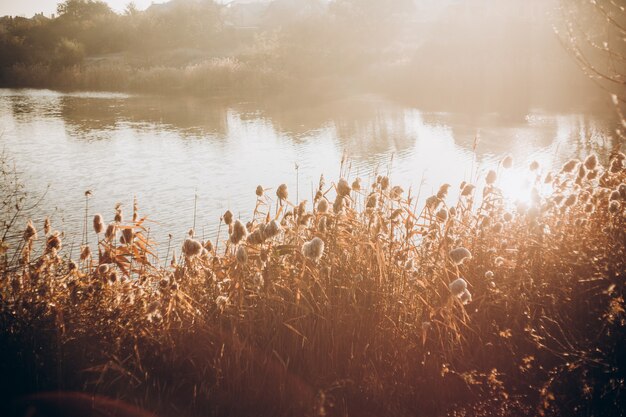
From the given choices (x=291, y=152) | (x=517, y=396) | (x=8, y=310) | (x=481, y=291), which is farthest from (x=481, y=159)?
A: (x=8, y=310)

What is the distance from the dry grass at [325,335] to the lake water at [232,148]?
8.81 ft

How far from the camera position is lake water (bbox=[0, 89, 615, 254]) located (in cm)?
800

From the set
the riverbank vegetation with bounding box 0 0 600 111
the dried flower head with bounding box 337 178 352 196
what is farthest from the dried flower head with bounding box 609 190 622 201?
the riverbank vegetation with bounding box 0 0 600 111

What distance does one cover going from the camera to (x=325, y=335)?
2408 millimetres

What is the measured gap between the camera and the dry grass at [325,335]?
7.17ft

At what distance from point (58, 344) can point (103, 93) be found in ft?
77.8

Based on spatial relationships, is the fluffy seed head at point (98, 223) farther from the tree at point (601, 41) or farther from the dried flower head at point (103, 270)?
the tree at point (601, 41)

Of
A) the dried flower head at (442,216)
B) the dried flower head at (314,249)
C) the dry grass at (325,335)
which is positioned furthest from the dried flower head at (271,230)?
the dried flower head at (442,216)

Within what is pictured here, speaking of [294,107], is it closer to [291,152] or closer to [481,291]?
[291,152]

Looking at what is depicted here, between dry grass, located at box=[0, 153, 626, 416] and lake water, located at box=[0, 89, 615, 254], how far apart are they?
8.81ft

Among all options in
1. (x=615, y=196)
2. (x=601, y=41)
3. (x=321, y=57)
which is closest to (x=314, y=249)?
(x=615, y=196)

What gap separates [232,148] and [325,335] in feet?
32.4

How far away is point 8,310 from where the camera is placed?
227 centimetres

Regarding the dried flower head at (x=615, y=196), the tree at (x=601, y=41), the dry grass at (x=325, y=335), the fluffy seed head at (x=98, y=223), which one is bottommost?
the dry grass at (x=325, y=335)
